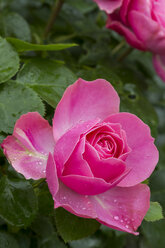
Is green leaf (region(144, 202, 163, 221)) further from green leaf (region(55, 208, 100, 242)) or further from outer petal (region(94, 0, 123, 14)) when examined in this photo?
outer petal (region(94, 0, 123, 14))

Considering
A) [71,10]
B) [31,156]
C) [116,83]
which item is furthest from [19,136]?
[71,10]

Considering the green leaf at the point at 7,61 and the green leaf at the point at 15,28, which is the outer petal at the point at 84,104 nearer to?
the green leaf at the point at 7,61

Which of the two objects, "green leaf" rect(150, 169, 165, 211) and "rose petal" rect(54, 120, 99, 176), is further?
"green leaf" rect(150, 169, 165, 211)

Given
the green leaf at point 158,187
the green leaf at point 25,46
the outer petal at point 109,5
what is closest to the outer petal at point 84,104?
the green leaf at point 25,46

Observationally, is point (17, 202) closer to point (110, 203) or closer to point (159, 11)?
point (110, 203)

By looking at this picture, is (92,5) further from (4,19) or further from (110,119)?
(110,119)

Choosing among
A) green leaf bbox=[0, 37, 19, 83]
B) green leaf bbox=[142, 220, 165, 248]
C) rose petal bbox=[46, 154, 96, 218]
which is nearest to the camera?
rose petal bbox=[46, 154, 96, 218]

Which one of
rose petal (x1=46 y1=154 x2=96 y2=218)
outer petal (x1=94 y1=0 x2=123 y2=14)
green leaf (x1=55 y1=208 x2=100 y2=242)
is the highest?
outer petal (x1=94 y1=0 x2=123 y2=14)

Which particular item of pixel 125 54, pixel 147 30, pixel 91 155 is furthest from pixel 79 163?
pixel 125 54

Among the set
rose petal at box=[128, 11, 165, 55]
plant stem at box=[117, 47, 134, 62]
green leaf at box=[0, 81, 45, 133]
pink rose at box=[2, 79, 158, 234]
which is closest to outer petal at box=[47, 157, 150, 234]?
pink rose at box=[2, 79, 158, 234]
